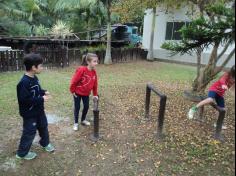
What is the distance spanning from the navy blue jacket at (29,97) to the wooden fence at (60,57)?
311 inches

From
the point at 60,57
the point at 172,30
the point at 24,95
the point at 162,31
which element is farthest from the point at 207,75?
the point at 162,31

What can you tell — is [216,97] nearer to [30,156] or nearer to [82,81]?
[82,81]

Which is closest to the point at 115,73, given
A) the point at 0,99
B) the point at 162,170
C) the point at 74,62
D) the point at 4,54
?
the point at 74,62

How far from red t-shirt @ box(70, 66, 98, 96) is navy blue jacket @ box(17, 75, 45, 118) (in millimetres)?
1019

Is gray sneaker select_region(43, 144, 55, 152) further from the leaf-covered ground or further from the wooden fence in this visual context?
the wooden fence

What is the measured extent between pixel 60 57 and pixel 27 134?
361 inches

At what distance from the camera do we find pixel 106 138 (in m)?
4.93

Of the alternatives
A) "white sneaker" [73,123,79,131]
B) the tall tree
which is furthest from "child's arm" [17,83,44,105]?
the tall tree

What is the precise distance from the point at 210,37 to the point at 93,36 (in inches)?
615

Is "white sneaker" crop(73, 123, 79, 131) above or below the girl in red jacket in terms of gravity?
below

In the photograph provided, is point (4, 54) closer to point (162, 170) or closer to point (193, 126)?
point (193, 126)

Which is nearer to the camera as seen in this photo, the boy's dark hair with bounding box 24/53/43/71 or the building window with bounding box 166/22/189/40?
the boy's dark hair with bounding box 24/53/43/71

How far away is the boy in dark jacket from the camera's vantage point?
3.65m

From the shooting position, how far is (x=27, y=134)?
12.9ft
